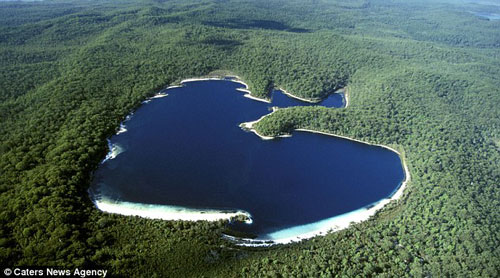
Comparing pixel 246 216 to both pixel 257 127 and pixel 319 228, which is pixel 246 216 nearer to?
pixel 319 228

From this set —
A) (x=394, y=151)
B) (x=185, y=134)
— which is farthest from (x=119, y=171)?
(x=394, y=151)

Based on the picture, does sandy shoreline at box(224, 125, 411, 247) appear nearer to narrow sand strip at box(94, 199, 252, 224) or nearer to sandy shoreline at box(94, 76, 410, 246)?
sandy shoreline at box(94, 76, 410, 246)

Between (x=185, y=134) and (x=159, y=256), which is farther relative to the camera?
(x=185, y=134)

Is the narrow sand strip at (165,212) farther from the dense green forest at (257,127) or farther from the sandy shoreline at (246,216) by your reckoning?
the dense green forest at (257,127)

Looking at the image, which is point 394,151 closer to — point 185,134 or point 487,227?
point 487,227

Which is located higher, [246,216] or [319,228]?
[246,216]

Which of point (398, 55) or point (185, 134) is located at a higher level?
point (398, 55)

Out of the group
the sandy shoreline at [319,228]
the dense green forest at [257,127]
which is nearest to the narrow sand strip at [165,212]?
the dense green forest at [257,127]

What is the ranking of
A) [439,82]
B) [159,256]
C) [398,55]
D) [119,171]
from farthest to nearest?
1. [398,55]
2. [439,82]
3. [119,171]
4. [159,256]

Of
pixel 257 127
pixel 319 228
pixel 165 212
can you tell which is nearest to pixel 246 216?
pixel 319 228
